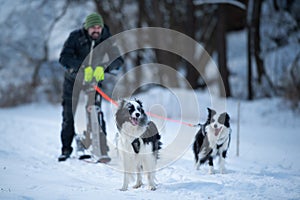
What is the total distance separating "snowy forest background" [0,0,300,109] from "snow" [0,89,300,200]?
593 centimetres

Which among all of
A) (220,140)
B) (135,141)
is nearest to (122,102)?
(135,141)

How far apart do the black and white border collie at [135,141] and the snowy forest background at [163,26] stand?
10067 millimetres

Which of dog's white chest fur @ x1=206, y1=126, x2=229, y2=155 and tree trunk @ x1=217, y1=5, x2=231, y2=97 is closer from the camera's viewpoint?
dog's white chest fur @ x1=206, y1=126, x2=229, y2=155

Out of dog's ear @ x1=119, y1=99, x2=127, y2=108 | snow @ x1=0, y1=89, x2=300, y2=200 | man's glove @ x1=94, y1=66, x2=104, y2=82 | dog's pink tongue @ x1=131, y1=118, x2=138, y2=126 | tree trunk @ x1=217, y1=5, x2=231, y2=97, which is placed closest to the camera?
snow @ x1=0, y1=89, x2=300, y2=200

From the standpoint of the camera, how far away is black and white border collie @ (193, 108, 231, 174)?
5105 millimetres

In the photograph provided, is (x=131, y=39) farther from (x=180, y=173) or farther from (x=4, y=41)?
(x=180, y=173)

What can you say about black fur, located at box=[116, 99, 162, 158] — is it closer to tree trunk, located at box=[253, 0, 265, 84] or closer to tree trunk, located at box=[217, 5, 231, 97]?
tree trunk, located at box=[217, 5, 231, 97]

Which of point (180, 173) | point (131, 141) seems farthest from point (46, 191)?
point (180, 173)

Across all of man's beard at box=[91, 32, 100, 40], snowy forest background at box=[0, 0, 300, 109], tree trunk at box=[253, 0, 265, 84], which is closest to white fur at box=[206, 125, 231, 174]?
man's beard at box=[91, 32, 100, 40]

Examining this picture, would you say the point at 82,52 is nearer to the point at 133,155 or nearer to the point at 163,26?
the point at 133,155

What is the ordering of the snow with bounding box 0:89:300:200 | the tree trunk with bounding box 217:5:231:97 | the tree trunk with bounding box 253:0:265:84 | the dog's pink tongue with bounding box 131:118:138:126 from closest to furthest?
the snow with bounding box 0:89:300:200, the dog's pink tongue with bounding box 131:118:138:126, the tree trunk with bounding box 217:5:231:97, the tree trunk with bounding box 253:0:265:84

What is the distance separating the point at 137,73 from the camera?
17.6m

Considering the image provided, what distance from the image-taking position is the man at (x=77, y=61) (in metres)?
5.48

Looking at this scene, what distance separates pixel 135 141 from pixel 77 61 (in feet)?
6.77
